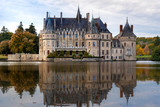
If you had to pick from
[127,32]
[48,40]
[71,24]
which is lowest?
[48,40]

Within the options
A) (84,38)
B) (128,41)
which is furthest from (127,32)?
(84,38)

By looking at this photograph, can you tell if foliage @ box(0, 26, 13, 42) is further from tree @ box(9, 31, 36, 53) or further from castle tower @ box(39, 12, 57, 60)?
castle tower @ box(39, 12, 57, 60)

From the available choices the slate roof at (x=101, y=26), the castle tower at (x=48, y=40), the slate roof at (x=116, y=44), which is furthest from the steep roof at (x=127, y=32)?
the castle tower at (x=48, y=40)

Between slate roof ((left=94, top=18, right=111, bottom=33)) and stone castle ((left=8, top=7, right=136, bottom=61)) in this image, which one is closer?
stone castle ((left=8, top=7, right=136, bottom=61))

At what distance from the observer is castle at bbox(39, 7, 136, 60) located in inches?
2913

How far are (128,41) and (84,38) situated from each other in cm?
1495

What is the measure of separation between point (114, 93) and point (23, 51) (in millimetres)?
72232

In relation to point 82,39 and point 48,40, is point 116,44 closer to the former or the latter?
point 82,39

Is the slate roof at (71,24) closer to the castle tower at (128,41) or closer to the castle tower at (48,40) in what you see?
the castle tower at (48,40)

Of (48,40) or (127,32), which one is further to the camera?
(127,32)

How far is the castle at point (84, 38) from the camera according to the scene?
74.0m

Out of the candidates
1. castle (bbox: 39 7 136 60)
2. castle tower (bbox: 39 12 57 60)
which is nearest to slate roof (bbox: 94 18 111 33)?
castle (bbox: 39 7 136 60)

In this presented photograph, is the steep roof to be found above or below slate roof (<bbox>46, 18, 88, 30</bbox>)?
below

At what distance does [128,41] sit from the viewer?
81250 mm
